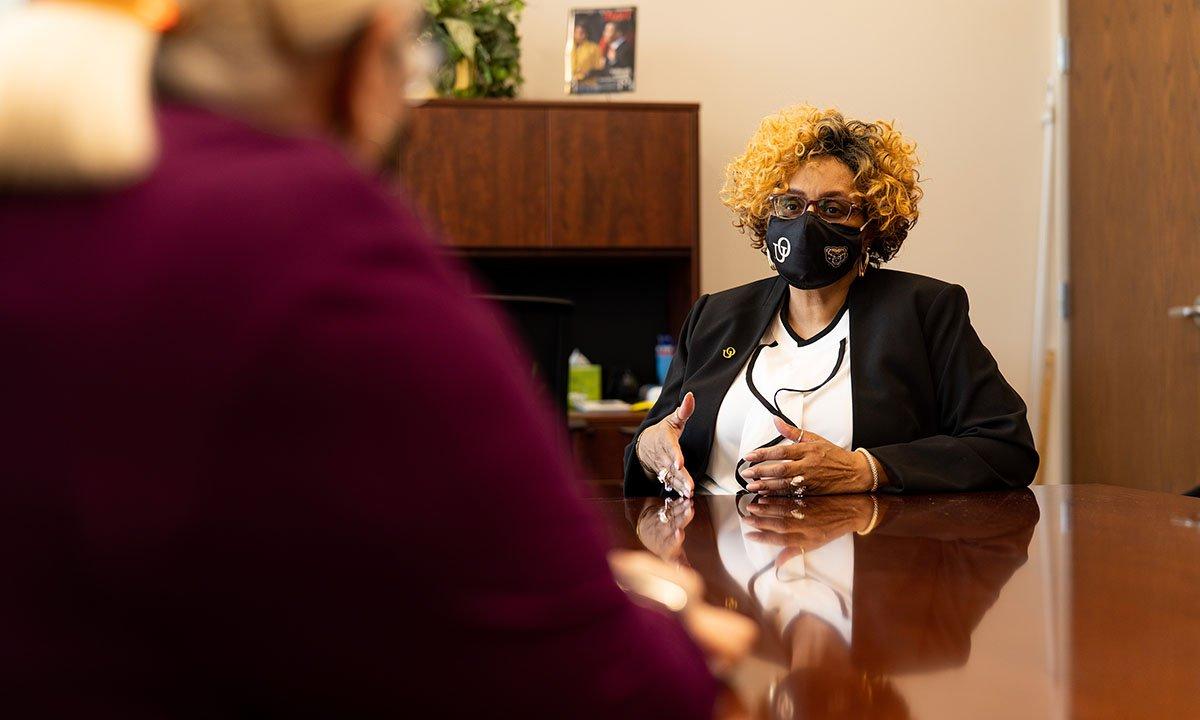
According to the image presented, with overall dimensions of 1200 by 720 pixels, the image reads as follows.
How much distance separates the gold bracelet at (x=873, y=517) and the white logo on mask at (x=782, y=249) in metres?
0.57

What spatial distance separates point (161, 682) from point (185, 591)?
0.17ft

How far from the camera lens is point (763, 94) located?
4484mm

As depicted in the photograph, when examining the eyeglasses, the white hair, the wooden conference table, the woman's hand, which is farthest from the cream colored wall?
the white hair

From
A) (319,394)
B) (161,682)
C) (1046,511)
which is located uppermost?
(319,394)

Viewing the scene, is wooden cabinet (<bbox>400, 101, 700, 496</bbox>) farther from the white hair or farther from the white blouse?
the white hair

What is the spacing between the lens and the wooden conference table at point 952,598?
0.77 meters

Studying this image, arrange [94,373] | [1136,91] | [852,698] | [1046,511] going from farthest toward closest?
[1136,91], [1046,511], [852,698], [94,373]

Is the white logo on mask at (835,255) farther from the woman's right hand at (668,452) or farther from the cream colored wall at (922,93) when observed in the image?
the cream colored wall at (922,93)

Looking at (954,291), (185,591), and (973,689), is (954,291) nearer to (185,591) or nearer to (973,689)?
(973,689)

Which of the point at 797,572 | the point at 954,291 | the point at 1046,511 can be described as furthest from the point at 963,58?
the point at 797,572

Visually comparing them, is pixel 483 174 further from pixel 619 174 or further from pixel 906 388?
pixel 906 388

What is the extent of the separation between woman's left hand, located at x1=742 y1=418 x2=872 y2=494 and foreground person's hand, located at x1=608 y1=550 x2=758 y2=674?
1.76ft

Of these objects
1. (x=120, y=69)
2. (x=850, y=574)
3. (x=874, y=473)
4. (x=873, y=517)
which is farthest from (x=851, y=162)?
(x=120, y=69)

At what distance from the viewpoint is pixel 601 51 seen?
423 centimetres
